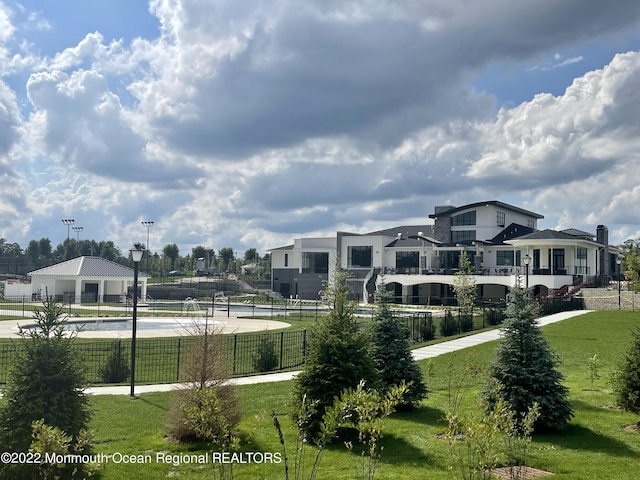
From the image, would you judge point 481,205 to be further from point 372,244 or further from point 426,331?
point 426,331

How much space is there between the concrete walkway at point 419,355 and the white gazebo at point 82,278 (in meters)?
43.8

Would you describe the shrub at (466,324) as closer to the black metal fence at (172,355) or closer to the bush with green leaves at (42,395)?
the black metal fence at (172,355)

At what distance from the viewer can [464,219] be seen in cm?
6212

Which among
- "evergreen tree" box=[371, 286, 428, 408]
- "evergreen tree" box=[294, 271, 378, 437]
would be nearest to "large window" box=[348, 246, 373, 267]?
"evergreen tree" box=[371, 286, 428, 408]

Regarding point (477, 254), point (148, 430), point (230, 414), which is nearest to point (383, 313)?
point (230, 414)

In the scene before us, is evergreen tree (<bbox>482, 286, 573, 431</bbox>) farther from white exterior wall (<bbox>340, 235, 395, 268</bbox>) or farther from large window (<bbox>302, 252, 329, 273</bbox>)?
large window (<bbox>302, 252, 329, 273</bbox>)

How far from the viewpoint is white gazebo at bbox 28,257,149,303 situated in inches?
2354

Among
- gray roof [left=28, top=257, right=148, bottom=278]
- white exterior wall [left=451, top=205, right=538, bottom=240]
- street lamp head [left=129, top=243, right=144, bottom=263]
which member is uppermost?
white exterior wall [left=451, top=205, right=538, bottom=240]

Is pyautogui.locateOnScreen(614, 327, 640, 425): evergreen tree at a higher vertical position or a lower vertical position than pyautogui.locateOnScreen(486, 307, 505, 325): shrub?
higher

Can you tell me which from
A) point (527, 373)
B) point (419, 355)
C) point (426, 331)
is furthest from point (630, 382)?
point (426, 331)

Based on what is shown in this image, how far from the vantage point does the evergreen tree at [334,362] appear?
863 centimetres

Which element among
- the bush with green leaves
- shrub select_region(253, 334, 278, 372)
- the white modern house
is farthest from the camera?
the white modern house

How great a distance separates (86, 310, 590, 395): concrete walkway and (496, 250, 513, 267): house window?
22.4 meters

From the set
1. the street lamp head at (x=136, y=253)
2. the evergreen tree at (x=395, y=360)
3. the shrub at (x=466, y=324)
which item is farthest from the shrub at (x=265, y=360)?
the shrub at (x=466, y=324)
